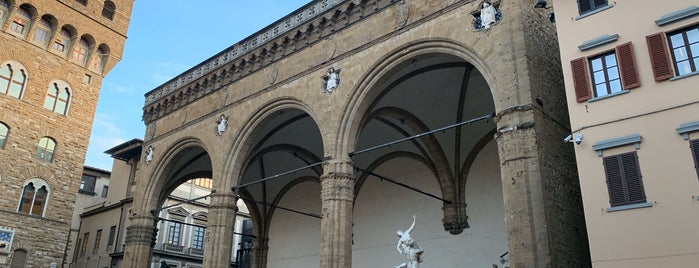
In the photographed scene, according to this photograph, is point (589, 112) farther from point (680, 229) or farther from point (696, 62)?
point (680, 229)

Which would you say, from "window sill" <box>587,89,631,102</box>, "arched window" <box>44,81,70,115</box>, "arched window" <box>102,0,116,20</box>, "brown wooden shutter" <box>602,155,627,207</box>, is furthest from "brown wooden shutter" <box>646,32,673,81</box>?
"arched window" <box>102,0,116,20</box>

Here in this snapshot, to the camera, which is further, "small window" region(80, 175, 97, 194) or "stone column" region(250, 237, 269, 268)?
"small window" region(80, 175, 97, 194)

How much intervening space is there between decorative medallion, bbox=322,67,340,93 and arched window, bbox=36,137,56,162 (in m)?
16.1

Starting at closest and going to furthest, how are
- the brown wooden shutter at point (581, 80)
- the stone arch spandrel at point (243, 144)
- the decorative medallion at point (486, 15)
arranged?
the brown wooden shutter at point (581, 80), the decorative medallion at point (486, 15), the stone arch spandrel at point (243, 144)

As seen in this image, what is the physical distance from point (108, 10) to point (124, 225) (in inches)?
429

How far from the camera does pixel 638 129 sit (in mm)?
9820

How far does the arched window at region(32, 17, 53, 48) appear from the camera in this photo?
25781 millimetres

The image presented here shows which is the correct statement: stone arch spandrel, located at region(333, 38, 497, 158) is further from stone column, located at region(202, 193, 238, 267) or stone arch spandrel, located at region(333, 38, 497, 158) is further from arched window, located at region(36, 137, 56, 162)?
arched window, located at region(36, 137, 56, 162)

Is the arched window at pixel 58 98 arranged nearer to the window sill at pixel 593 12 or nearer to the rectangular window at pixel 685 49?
the window sill at pixel 593 12

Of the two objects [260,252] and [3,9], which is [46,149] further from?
[260,252]

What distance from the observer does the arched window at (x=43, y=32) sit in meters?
25.8

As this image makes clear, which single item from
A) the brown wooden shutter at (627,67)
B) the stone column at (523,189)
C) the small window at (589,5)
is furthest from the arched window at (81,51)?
the brown wooden shutter at (627,67)

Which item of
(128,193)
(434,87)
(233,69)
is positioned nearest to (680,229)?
(434,87)

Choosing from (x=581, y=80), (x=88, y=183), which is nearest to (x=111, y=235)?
(x=88, y=183)
